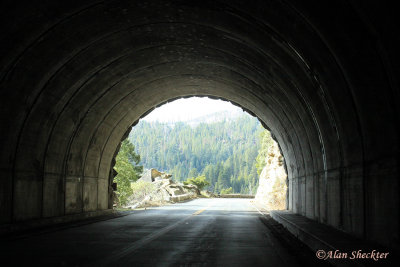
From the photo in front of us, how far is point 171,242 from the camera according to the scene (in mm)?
11250

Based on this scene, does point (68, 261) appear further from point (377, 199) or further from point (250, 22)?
point (250, 22)

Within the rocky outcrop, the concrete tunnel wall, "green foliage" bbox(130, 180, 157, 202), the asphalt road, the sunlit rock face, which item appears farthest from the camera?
"green foliage" bbox(130, 180, 157, 202)

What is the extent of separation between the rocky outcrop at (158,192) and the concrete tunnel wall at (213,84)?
54.1 feet

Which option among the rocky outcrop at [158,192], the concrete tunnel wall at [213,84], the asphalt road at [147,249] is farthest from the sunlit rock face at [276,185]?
the asphalt road at [147,249]

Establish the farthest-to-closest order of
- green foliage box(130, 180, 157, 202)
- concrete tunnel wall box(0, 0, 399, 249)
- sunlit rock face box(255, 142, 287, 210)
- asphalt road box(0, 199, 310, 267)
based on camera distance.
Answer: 1. green foliage box(130, 180, 157, 202)
2. sunlit rock face box(255, 142, 287, 210)
3. asphalt road box(0, 199, 310, 267)
4. concrete tunnel wall box(0, 0, 399, 249)

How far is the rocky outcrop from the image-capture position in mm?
40062

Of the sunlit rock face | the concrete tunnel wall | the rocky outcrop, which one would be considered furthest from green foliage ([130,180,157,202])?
the concrete tunnel wall

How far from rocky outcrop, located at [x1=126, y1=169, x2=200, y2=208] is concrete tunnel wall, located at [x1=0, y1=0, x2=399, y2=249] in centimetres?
1648

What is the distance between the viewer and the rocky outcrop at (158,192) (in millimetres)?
40062

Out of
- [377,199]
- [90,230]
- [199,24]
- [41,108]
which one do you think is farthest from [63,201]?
[377,199]

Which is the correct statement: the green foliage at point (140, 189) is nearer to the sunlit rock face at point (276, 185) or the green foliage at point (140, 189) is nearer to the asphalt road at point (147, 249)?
the sunlit rock face at point (276, 185)

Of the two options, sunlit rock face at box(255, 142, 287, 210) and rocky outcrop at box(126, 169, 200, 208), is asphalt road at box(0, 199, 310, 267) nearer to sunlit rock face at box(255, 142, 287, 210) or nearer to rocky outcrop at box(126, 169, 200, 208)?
sunlit rock face at box(255, 142, 287, 210)

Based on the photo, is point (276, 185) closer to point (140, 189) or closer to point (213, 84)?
point (213, 84)

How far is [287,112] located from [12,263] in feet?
37.3
